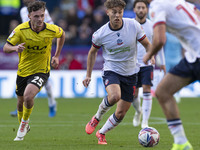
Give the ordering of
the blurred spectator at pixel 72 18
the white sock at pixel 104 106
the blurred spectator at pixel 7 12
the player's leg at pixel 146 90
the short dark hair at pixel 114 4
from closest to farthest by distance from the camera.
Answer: the short dark hair at pixel 114 4 → the white sock at pixel 104 106 → the player's leg at pixel 146 90 → the blurred spectator at pixel 72 18 → the blurred spectator at pixel 7 12

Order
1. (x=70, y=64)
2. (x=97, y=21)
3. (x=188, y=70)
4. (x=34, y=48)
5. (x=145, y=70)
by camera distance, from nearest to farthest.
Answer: (x=188, y=70)
(x=34, y=48)
(x=145, y=70)
(x=70, y=64)
(x=97, y=21)

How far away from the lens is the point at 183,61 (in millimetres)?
6480

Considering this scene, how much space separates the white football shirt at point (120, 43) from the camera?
336 inches

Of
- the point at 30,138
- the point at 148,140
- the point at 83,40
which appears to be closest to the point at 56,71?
the point at 83,40

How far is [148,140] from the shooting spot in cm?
794

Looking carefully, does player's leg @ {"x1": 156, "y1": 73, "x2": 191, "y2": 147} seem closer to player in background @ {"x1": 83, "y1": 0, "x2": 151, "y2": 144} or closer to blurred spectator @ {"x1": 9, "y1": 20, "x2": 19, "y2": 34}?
player in background @ {"x1": 83, "y1": 0, "x2": 151, "y2": 144}

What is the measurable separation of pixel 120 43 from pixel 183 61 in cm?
222

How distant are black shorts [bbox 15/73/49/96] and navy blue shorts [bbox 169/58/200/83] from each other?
3102 mm

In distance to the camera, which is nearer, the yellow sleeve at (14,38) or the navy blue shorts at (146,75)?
the yellow sleeve at (14,38)

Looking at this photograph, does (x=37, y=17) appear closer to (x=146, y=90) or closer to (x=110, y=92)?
(x=110, y=92)

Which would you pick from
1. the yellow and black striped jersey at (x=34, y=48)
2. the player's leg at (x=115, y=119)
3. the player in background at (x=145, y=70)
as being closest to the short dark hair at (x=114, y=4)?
the yellow and black striped jersey at (x=34, y=48)

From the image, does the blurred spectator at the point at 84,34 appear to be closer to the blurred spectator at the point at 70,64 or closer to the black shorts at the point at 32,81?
the blurred spectator at the point at 70,64

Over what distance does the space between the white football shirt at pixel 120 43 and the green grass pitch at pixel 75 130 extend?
129cm

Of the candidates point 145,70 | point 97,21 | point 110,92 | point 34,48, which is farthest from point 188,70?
point 97,21
